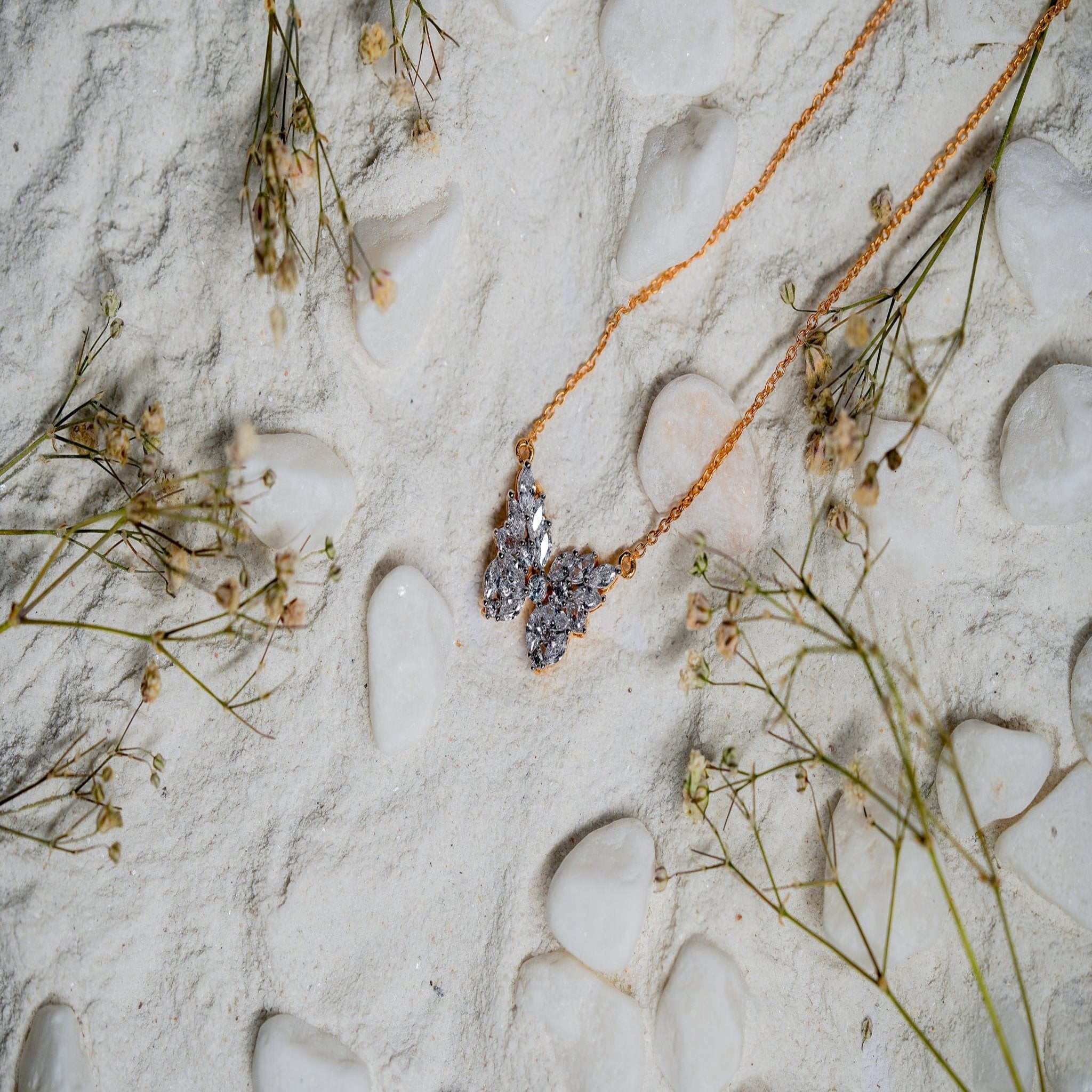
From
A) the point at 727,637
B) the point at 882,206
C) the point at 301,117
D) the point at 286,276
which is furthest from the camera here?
the point at 882,206

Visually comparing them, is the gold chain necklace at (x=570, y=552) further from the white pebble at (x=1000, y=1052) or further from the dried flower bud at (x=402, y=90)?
the white pebble at (x=1000, y=1052)

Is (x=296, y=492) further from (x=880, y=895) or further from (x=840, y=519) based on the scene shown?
(x=880, y=895)

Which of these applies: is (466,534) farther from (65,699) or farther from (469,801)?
(65,699)

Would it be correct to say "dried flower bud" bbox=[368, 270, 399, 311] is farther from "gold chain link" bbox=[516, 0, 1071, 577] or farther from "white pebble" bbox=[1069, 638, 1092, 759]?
"white pebble" bbox=[1069, 638, 1092, 759]

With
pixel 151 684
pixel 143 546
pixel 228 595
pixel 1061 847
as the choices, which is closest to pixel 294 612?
pixel 228 595

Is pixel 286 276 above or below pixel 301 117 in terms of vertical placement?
below

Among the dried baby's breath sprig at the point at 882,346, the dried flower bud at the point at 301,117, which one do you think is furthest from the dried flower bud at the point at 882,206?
the dried flower bud at the point at 301,117
